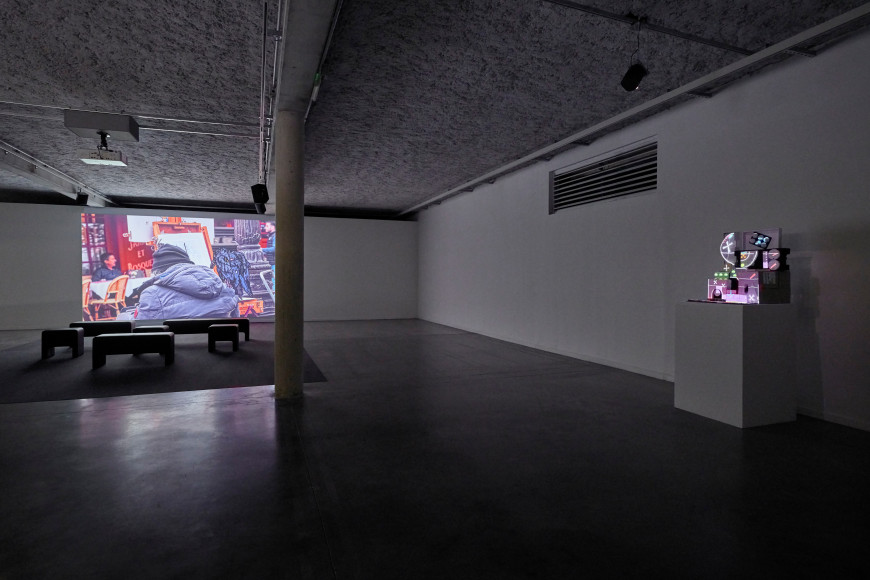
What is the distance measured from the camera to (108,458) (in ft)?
10.5

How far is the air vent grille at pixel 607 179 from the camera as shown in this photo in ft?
19.7

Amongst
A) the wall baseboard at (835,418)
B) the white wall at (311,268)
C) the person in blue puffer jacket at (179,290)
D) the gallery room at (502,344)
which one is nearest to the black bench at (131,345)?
the gallery room at (502,344)

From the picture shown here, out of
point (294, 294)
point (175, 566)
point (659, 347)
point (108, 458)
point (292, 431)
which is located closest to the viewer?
point (175, 566)

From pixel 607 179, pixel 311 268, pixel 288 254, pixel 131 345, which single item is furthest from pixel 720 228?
pixel 311 268

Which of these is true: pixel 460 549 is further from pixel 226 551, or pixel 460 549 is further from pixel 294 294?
pixel 294 294

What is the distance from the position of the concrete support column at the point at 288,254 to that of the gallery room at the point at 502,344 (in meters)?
0.03

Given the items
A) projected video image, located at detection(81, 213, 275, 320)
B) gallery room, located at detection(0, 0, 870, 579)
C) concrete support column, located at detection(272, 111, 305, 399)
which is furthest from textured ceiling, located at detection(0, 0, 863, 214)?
projected video image, located at detection(81, 213, 275, 320)

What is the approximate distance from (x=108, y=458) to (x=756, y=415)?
4.99 m

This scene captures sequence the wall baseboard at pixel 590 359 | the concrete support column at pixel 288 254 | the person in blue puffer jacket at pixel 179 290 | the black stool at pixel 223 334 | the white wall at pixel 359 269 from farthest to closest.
→ the white wall at pixel 359 269, the person in blue puffer jacket at pixel 179 290, the black stool at pixel 223 334, the wall baseboard at pixel 590 359, the concrete support column at pixel 288 254

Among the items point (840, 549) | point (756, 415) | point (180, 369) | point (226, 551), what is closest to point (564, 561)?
point (840, 549)

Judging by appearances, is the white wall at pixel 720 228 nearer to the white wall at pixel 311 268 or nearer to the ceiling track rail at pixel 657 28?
the ceiling track rail at pixel 657 28

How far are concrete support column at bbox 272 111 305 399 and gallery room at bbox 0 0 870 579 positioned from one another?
34mm

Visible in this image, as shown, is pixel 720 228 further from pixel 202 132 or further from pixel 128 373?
pixel 128 373

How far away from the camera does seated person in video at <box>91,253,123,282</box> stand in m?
11.8
